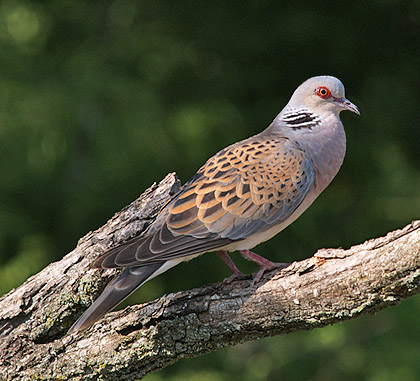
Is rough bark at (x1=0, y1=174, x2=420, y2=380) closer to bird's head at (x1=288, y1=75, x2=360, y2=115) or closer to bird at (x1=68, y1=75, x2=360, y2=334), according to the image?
bird at (x1=68, y1=75, x2=360, y2=334)

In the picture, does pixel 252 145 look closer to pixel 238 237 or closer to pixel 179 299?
pixel 238 237

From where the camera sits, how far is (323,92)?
12.3ft

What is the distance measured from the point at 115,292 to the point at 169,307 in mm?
242

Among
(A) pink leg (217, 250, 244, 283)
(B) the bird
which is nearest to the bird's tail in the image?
(B) the bird

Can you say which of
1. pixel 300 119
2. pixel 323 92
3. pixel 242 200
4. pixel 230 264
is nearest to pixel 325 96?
pixel 323 92

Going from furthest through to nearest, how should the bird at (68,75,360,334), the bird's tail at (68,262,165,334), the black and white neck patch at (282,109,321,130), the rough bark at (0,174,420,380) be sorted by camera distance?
the black and white neck patch at (282,109,321,130) < the bird at (68,75,360,334) < the bird's tail at (68,262,165,334) < the rough bark at (0,174,420,380)

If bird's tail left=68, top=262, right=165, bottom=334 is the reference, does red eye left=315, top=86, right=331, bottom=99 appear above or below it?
above

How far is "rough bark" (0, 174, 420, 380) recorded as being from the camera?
2578 mm

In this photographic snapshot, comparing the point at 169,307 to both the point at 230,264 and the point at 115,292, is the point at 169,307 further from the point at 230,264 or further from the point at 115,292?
the point at 230,264

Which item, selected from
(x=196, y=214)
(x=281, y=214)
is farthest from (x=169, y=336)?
(x=281, y=214)

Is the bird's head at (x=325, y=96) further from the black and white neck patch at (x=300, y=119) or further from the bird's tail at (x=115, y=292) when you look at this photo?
the bird's tail at (x=115, y=292)

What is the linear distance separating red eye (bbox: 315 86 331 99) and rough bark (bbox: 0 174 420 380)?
1.05 m

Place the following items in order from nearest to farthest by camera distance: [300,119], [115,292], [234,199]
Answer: [115,292] < [234,199] < [300,119]

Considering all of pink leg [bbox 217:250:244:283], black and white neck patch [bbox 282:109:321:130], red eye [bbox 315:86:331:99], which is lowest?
pink leg [bbox 217:250:244:283]
